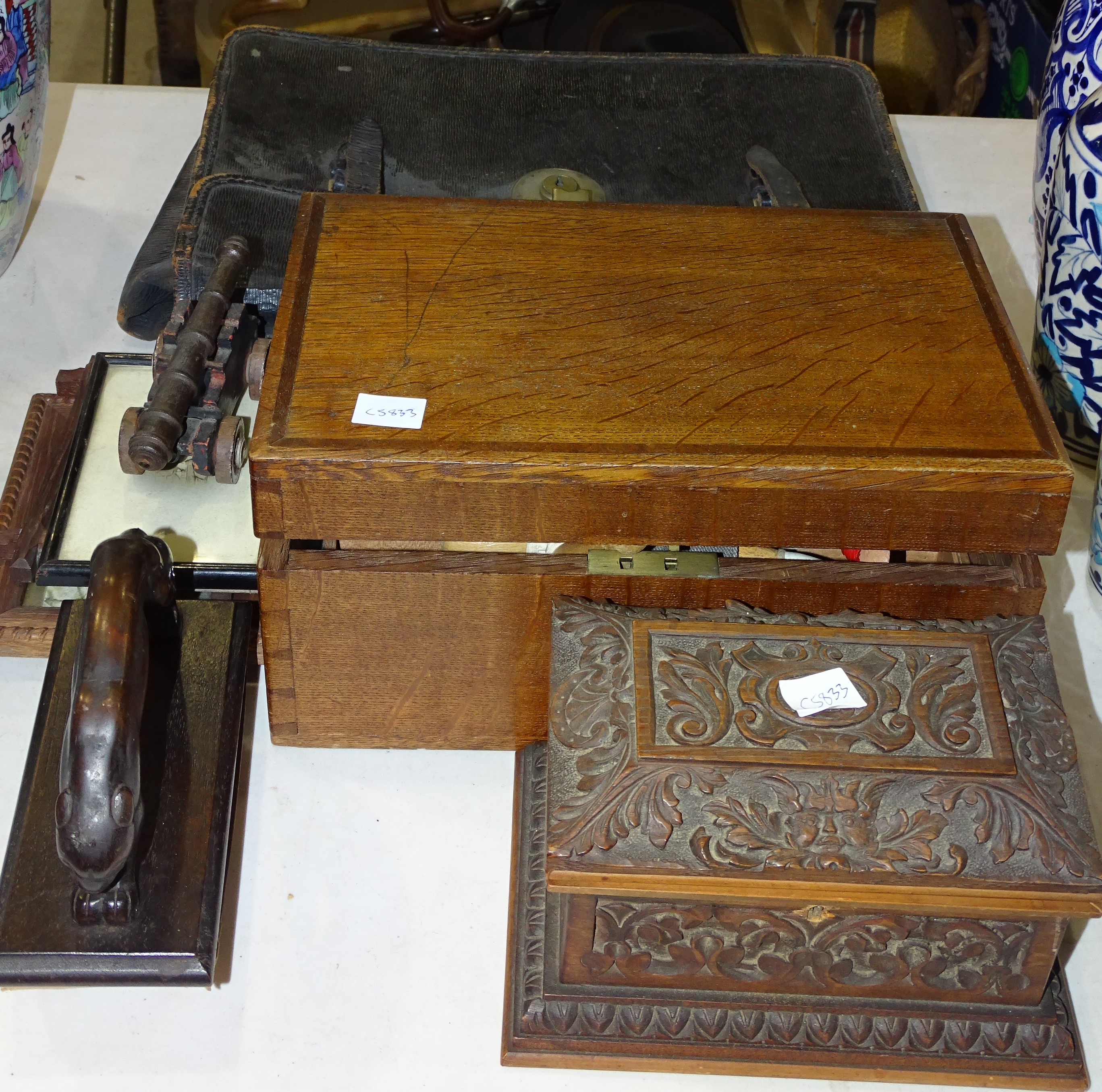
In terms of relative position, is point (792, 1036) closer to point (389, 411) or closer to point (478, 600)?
point (478, 600)

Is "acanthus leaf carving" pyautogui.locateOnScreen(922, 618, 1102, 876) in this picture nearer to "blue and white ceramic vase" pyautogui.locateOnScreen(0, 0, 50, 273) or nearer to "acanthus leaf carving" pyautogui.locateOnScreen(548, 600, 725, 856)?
"acanthus leaf carving" pyautogui.locateOnScreen(548, 600, 725, 856)

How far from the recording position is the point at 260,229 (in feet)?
3.77

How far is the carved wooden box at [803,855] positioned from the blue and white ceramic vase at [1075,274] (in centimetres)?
31

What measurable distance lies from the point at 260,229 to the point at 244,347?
167 mm

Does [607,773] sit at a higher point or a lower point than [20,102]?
lower

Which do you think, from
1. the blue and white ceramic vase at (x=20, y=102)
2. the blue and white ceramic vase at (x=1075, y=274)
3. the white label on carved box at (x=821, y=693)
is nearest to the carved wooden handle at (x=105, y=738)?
the white label on carved box at (x=821, y=693)

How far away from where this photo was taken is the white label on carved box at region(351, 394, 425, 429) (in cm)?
78

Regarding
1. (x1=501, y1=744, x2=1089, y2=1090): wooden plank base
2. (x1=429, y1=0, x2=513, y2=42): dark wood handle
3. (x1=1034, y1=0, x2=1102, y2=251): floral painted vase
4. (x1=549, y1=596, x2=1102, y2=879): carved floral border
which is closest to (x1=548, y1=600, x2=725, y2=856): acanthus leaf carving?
(x1=549, y1=596, x2=1102, y2=879): carved floral border

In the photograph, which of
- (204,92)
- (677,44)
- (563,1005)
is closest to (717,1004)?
(563,1005)

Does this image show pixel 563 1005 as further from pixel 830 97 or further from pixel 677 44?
pixel 677 44

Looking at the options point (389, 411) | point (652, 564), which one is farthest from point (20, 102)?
point (652, 564)

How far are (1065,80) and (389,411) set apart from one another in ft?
2.37

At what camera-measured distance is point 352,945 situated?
0.86 m

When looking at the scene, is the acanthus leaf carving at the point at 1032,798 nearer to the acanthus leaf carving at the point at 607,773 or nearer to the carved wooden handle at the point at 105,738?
the acanthus leaf carving at the point at 607,773
